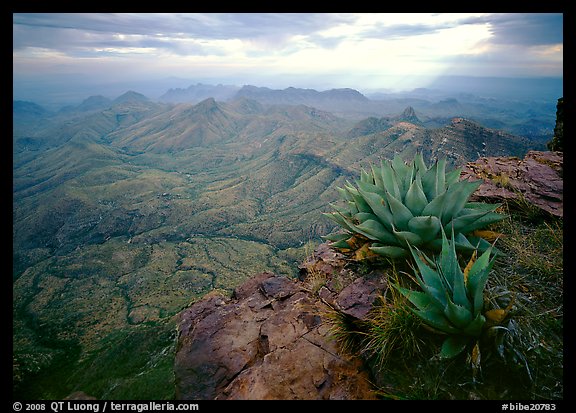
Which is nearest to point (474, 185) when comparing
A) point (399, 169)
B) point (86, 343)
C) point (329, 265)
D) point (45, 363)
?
point (399, 169)

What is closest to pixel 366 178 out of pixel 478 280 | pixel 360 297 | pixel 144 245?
pixel 360 297

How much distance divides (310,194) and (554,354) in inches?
6614

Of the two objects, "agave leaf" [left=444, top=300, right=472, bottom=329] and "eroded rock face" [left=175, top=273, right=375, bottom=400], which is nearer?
"agave leaf" [left=444, top=300, right=472, bottom=329]

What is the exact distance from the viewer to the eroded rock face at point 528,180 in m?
4.14

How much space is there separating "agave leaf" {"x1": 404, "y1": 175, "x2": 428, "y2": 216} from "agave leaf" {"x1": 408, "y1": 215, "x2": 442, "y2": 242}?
1.05 ft

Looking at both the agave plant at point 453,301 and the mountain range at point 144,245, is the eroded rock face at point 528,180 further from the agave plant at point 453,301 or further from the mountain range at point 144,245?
the mountain range at point 144,245

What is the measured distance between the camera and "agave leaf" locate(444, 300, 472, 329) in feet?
7.19

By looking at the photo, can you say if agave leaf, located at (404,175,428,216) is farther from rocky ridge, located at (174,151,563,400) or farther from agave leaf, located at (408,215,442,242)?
rocky ridge, located at (174,151,563,400)

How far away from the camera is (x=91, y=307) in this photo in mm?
90562

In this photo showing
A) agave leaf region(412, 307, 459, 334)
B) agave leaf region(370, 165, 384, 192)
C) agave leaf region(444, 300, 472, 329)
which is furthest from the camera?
agave leaf region(370, 165, 384, 192)

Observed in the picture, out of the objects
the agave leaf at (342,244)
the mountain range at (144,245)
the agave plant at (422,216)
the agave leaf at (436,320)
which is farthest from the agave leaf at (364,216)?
the mountain range at (144,245)

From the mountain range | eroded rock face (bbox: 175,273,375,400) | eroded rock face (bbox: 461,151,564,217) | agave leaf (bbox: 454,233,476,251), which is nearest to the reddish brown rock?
eroded rock face (bbox: 175,273,375,400)

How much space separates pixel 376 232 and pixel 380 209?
0.96 ft
